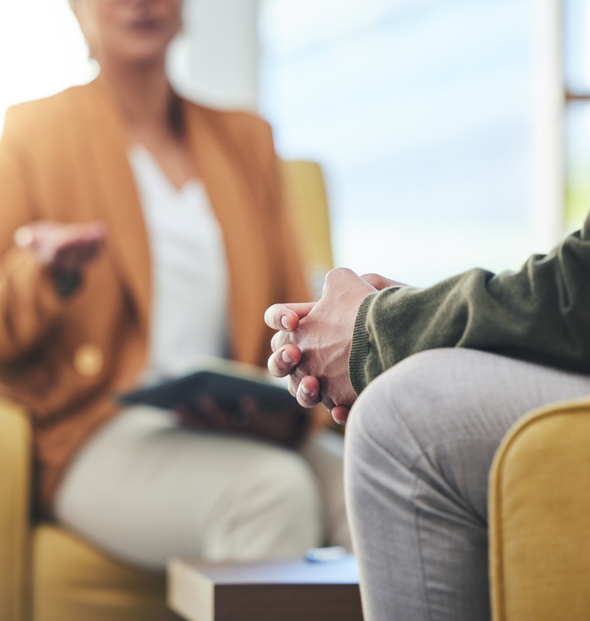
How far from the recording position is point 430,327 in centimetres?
53

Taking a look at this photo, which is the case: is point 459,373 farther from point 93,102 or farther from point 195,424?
point 93,102

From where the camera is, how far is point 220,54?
7.82 feet

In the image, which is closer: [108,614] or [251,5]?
[108,614]

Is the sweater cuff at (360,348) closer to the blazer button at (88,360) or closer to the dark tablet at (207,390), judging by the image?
the dark tablet at (207,390)

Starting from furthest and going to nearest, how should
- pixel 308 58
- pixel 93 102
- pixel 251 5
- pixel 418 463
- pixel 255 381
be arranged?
pixel 308 58, pixel 251 5, pixel 93 102, pixel 255 381, pixel 418 463

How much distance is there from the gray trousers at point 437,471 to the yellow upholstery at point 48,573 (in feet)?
2.29

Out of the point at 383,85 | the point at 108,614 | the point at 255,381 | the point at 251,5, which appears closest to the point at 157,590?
the point at 108,614

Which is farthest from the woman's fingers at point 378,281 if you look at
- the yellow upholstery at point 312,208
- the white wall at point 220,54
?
the white wall at point 220,54

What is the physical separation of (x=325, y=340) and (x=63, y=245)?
0.60 metres

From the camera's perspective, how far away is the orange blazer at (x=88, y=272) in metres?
1.15

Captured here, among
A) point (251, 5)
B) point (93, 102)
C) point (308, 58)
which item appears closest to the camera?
point (93, 102)

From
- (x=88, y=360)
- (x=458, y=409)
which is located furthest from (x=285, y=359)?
(x=88, y=360)

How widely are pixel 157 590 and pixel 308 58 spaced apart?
2.05 metres

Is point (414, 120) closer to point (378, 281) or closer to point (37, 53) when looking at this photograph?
point (37, 53)
